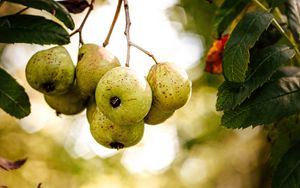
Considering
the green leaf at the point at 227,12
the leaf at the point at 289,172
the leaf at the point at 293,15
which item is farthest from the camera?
the green leaf at the point at 227,12

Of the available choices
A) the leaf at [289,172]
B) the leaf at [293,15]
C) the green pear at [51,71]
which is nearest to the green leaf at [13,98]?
the green pear at [51,71]

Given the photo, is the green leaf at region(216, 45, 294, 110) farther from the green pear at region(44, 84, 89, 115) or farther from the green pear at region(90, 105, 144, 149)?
the green pear at region(44, 84, 89, 115)

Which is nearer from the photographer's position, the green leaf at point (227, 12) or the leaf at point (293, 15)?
the leaf at point (293, 15)

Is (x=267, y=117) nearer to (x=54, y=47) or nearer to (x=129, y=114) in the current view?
(x=129, y=114)

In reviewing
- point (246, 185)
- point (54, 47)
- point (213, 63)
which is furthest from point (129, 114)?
point (246, 185)

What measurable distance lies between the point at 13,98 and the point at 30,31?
Answer: 10.4 inches

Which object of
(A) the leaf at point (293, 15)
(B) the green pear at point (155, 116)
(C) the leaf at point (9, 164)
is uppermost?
(A) the leaf at point (293, 15)

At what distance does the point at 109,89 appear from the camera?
1.61 metres

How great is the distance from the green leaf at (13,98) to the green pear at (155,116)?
46 centimetres

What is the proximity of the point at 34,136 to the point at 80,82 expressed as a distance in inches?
192

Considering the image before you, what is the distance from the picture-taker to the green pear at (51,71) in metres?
1.77

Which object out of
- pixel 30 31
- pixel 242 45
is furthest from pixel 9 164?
pixel 242 45

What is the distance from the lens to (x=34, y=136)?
6.45 m

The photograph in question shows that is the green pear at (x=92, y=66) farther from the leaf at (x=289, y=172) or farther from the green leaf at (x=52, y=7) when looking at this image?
the leaf at (x=289, y=172)
